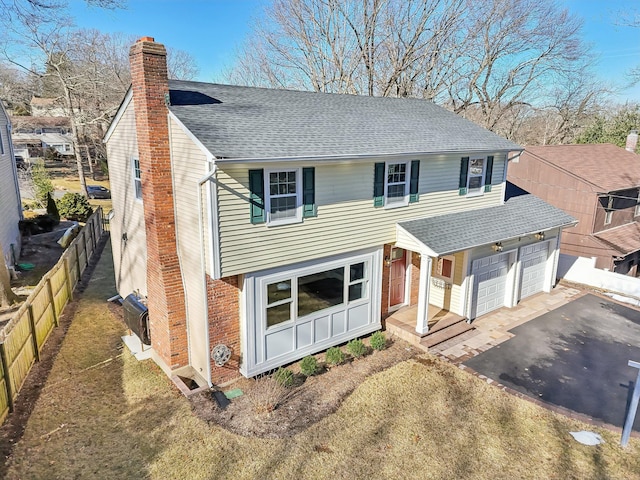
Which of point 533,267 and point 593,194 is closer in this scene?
point 533,267

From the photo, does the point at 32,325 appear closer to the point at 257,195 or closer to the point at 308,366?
the point at 257,195

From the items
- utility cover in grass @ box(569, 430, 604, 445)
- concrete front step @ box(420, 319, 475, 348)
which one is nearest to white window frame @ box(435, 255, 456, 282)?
concrete front step @ box(420, 319, 475, 348)

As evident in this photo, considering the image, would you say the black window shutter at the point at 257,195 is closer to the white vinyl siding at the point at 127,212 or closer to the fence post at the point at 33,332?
the white vinyl siding at the point at 127,212

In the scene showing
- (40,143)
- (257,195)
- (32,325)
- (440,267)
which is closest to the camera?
(257,195)

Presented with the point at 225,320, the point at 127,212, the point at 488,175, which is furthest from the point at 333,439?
the point at 488,175

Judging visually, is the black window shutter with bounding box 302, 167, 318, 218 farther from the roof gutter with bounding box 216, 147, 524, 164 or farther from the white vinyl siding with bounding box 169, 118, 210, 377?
the white vinyl siding with bounding box 169, 118, 210, 377

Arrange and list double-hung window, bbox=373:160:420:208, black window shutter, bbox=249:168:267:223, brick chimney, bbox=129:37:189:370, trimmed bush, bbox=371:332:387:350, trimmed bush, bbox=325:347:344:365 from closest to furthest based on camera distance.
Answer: black window shutter, bbox=249:168:267:223 < brick chimney, bbox=129:37:189:370 < trimmed bush, bbox=325:347:344:365 < double-hung window, bbox=373:160:420:208 < trimmed bush, bbox=371:332:387:350
